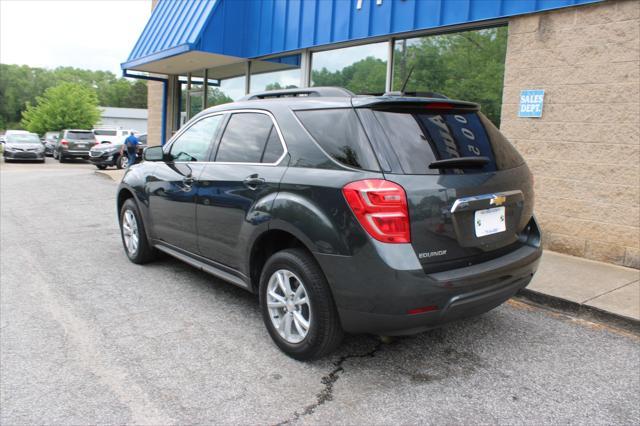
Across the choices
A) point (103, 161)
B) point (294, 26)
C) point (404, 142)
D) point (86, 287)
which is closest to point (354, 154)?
point (404, 142)

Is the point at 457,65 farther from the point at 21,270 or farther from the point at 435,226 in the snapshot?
the point at 21,270

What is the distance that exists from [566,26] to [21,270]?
22.1 ft

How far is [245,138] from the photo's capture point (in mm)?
4082

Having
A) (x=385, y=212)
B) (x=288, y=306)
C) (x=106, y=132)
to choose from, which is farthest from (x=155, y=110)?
(x=106, y=132)

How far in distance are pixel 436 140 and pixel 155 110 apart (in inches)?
642

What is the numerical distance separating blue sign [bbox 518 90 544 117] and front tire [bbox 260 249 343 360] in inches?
176

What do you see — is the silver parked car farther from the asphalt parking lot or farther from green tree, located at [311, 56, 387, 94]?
the asphalt parking lot

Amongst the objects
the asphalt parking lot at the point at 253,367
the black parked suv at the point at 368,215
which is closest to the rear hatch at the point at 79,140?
the asphalt parking lot at the point at 253,367

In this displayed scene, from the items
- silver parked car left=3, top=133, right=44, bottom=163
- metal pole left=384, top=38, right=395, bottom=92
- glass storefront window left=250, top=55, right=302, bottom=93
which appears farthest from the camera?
silver parked car left=3, top=133, right=44, bottom=163

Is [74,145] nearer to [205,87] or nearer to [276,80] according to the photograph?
[205,87]

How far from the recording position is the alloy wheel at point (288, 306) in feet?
11.0

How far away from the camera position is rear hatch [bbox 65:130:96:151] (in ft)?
87.8

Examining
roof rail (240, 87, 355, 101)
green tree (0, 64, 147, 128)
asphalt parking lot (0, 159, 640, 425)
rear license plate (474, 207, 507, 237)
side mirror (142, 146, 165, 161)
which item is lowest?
asphalt parking lot (0, 159, 640, 425)

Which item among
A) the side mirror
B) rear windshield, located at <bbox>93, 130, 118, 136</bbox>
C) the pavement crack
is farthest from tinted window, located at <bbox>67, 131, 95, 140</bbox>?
the pavement crack
